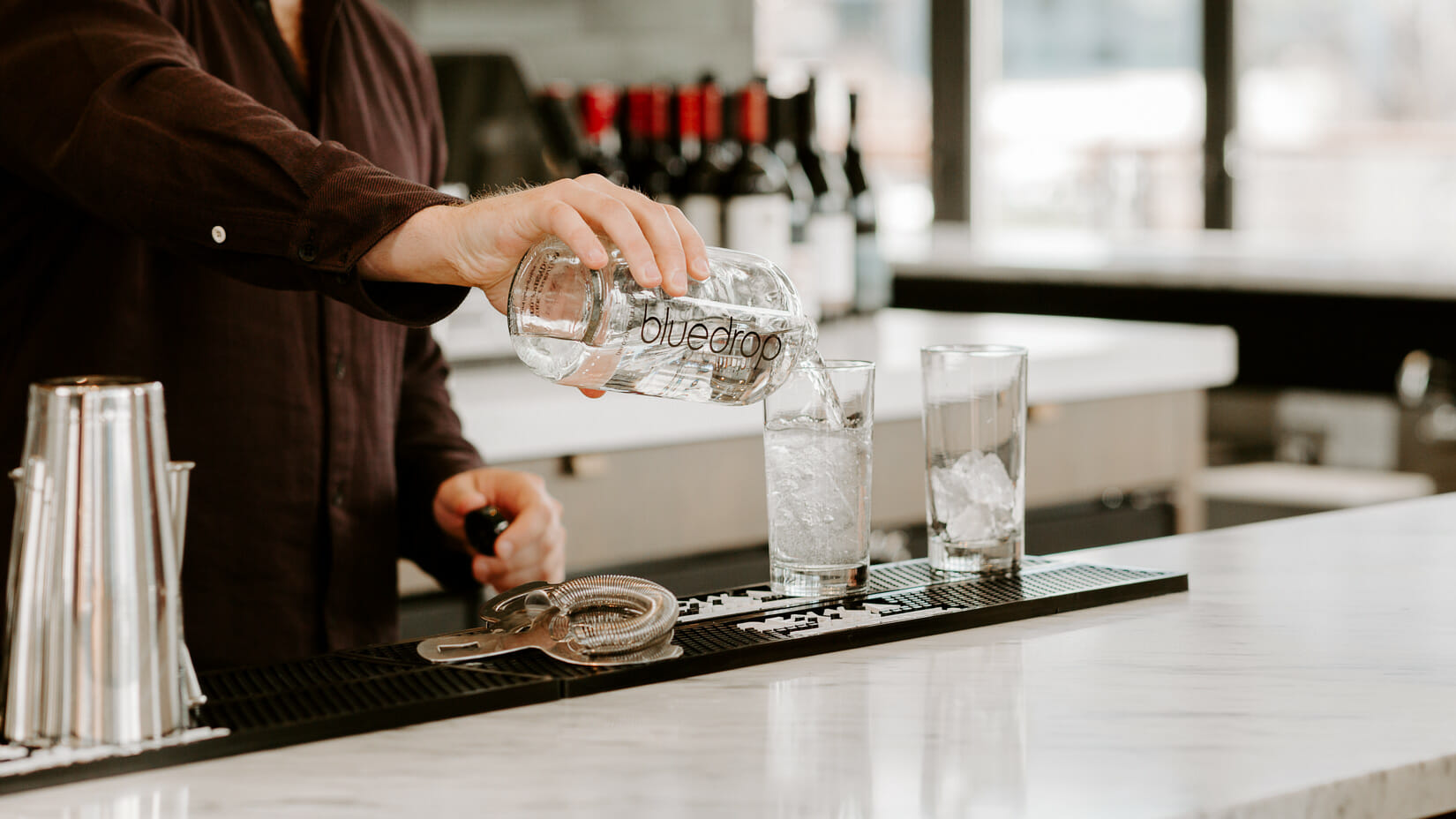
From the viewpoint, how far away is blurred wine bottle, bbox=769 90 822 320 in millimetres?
2299

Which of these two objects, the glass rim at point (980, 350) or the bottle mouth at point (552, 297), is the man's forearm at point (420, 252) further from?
the glass rim at point (980, 350)

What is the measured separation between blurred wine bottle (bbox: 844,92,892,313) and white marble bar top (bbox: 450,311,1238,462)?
41 mm

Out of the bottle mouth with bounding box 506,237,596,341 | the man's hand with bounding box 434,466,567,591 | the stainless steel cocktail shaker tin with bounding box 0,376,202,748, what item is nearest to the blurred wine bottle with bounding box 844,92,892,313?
the man's hand with bounding box 434,466,567,591

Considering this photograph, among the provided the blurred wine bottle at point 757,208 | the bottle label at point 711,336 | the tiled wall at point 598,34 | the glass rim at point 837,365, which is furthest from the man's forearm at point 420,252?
the tiled wall at point 598,34

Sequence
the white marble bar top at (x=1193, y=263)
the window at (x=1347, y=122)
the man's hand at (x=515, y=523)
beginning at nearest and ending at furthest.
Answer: the man's hand at (x=515, y=523)
the white marble bar top at (x=1193, y=263)
the window at (x=1347, y=122)

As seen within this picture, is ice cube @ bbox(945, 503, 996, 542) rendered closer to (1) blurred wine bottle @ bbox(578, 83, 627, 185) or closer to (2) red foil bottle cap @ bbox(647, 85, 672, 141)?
(1) blurred wine bottle @ bbox(578, 83, 627, 185)

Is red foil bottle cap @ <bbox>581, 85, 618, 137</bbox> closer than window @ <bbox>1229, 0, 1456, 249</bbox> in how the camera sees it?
Yes

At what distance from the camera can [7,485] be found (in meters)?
1.24

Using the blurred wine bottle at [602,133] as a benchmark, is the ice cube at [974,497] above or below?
below

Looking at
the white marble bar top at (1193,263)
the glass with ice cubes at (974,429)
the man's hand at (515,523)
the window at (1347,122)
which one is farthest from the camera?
the window at (1347,122)

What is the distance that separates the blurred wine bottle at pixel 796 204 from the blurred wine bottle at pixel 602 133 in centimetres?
24

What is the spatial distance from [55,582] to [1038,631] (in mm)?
576

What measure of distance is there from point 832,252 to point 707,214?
21 centimetres

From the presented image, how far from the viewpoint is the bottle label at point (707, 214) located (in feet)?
7.45
